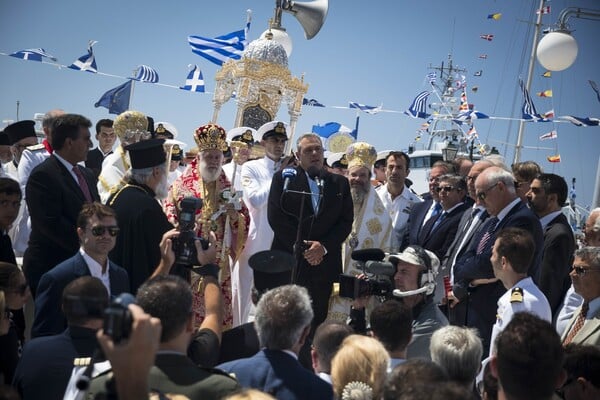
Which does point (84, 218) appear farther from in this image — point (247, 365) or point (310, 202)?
point (310, 202)

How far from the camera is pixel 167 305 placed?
8.82ft

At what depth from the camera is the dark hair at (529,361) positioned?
2.58 meters

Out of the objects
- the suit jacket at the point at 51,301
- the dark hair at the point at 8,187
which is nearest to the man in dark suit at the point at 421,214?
the suit jacket at the point at 51,301

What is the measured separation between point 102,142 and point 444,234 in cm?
480

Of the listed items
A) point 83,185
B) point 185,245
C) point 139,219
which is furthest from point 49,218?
point 185,245

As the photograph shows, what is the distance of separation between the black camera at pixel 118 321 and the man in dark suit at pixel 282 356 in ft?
4.25

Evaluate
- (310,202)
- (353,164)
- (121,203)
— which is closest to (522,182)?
(353,164)

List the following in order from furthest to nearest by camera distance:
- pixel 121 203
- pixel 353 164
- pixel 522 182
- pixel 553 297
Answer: pixel 353 164
pixel 522 182
pixel 553 297
pixel 121 203

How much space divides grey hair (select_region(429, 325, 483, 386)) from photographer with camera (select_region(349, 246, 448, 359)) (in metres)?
1.07

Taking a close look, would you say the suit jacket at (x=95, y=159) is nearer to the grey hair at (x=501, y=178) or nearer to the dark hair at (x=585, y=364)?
the grey hair at (x=501, y=178)

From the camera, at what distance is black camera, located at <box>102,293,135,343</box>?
1.66 m

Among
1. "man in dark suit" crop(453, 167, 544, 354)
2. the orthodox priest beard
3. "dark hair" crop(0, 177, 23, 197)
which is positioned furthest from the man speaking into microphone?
"dark hair" crop(0, 177, 23, 197)

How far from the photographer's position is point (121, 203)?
486 centimetres

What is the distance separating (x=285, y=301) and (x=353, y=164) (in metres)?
4.07
